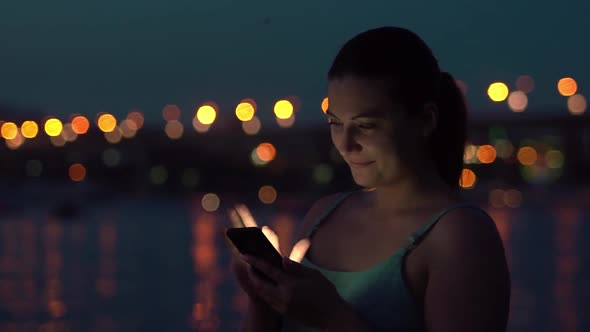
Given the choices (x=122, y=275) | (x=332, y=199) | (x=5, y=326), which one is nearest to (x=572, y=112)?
(x=122, y=275)

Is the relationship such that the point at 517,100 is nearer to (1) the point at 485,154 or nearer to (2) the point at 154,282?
(1) the point at 485,154

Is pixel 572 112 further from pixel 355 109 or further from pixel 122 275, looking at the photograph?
pixel 355 109

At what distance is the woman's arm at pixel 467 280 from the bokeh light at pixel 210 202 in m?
86.8

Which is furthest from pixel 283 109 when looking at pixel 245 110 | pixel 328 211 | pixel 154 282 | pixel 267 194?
pixel 328 211

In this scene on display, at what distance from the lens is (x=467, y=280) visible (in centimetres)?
190

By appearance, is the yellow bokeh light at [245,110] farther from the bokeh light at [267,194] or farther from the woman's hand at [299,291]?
the woman's hand at [299,291]

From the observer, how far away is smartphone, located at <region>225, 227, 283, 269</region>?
1991mm

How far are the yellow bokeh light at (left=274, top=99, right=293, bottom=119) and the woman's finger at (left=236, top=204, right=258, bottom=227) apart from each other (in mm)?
68731

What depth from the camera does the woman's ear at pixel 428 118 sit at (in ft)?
6.95

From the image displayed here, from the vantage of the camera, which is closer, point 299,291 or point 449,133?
point 299,291

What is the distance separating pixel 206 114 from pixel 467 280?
248 ft

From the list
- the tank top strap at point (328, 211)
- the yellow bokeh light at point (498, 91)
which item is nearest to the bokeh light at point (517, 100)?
the yellow bokeh light at point (498, 91)

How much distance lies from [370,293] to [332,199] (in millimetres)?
411

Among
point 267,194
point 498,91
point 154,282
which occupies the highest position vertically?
point 498,91
